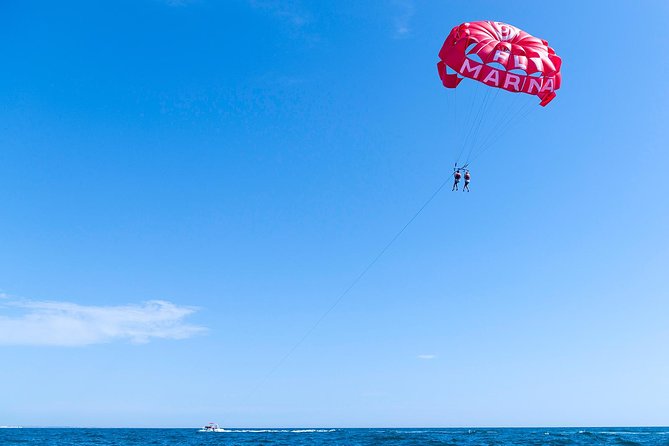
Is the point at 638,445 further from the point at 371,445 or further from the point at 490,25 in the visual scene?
the point at 490,25

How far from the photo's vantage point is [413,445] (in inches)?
1881

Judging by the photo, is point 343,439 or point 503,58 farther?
point 343,439

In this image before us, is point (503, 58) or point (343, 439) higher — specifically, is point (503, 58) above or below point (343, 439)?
above

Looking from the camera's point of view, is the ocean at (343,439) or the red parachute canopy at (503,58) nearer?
the red parachute canopy at (503,58)

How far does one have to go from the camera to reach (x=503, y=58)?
20.7 metres

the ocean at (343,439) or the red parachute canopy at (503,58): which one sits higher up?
the red parachute canopy at (503,58)

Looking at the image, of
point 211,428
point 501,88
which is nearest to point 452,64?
point 501,88

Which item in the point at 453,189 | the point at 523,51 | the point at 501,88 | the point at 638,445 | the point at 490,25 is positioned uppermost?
the point at 490,25

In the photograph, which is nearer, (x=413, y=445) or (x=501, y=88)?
(x=501, y=88)

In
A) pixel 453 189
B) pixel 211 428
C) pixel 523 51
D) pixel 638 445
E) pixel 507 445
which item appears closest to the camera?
pixel 523 51

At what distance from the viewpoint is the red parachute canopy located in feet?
68.3

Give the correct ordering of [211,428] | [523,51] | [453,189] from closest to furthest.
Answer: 1. [523,51]
2. [453,189]
3. [211,428]

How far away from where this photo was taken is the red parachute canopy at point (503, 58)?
68.3 feet

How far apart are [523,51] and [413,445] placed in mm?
38187
